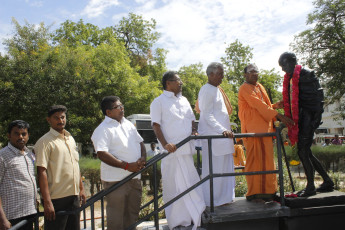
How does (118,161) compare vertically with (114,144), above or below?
below

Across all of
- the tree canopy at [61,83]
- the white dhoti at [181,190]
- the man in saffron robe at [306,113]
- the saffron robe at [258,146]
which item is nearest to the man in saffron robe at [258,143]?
the saffron robe at [258,146]

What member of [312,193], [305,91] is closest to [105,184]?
[312,193]

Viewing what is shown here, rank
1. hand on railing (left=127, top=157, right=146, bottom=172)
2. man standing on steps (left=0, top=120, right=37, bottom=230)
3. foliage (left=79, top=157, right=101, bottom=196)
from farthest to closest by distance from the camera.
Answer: foliage (left=79, top=157, right=101, bottom=196)
hand on railing (left=127, top=157, right=146, bottom=172)
man standing on steps (left=0, top=120, right=37, bottom=230)

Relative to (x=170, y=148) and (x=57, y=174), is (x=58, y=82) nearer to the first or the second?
(x=57, y=174)

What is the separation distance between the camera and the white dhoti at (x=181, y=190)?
11.6 feet

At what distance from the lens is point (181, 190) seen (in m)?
3.62

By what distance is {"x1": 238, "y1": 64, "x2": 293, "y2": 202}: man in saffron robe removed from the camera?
383 cm

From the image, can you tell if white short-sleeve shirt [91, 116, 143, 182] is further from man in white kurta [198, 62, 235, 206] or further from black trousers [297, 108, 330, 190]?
black trousers [297, 108, 330, 190]

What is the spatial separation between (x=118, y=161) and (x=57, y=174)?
2.22ft

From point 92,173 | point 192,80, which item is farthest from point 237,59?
point 92,173

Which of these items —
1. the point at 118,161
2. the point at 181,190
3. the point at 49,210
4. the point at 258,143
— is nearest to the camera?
the point at 49,210

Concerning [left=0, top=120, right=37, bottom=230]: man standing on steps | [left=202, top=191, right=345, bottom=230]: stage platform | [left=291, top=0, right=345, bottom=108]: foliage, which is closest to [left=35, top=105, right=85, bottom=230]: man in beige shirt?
[left=0, top=120, right=37, bottom=230]: man standing on steps

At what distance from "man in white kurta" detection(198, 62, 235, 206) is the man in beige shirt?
161 centimetres

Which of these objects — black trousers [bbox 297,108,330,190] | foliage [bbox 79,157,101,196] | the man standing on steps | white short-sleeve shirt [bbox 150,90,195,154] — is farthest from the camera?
foliage [bbox 79,157,101,196]
